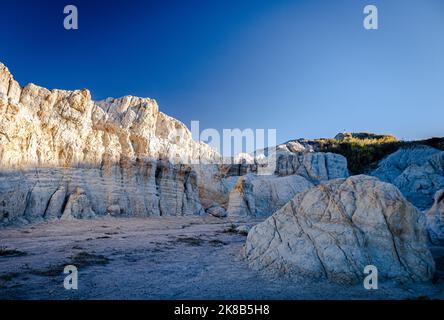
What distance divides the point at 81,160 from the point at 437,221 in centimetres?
2243

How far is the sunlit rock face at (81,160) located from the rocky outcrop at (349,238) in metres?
15.0

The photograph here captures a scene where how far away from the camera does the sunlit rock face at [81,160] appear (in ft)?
57.6

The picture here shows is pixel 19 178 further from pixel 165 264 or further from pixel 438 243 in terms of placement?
pixel 438 243

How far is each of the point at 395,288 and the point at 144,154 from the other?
983 inches

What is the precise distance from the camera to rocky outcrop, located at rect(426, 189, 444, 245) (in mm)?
13398

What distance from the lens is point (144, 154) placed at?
94.6 ft

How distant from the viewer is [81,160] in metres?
22.6

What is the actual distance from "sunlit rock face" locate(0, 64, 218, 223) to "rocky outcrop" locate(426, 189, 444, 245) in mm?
19638

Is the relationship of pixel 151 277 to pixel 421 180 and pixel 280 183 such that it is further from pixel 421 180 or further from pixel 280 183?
pixel 421 180

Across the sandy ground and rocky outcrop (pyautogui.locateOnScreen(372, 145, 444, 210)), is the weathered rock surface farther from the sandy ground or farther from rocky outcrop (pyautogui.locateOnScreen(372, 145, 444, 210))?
the sandy ground

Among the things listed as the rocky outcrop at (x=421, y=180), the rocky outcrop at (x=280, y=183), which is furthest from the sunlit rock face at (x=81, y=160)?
the rocky outcrop at (x=421, y=180)

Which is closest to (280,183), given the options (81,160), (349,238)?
(81,160)

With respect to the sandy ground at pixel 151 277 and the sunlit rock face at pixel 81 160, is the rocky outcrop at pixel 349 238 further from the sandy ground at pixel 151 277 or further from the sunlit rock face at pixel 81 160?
the sunlit rock face at pixel 81 160
